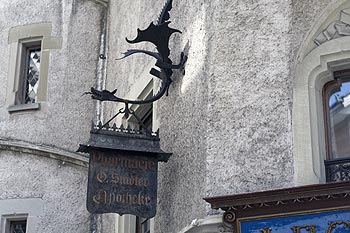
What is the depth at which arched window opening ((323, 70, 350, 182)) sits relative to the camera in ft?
24.8

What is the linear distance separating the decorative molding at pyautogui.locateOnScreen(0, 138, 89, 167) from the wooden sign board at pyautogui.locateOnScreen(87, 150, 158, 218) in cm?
335

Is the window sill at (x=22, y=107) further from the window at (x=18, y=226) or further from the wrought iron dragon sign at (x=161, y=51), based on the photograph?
the wrought iron dragon sign at (x=161, y=51)

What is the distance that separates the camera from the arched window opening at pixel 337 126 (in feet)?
24.8

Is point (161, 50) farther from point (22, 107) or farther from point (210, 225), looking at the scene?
point (22, 107)

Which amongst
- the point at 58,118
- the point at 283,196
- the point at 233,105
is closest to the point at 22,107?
the point at 58,118

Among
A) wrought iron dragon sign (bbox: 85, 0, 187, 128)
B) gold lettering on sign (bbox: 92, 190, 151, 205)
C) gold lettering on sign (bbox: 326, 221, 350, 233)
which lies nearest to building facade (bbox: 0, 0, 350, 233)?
wrought iron dragon sign (bbox: 85, 0, 187, 128)

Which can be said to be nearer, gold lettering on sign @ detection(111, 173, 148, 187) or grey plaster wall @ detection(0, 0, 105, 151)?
gold lettering on sign @ detection(111, 173, 148, 187)

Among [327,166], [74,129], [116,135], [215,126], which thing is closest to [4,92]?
[74,129]

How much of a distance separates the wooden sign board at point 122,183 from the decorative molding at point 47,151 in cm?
335

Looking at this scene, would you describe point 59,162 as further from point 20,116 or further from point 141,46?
point 141,46

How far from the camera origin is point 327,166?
25.1ft

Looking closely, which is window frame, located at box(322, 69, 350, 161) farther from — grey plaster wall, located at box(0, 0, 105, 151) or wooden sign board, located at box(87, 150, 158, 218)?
grey plaster wall, located at box(0, 0, 105, 151)

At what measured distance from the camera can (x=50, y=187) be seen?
38.5ft

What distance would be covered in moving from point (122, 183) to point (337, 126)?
2232mm
